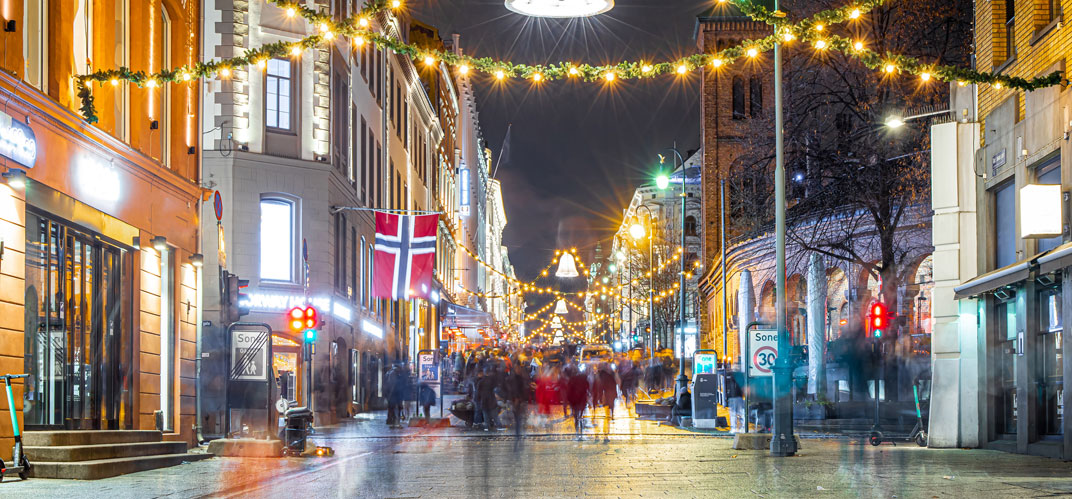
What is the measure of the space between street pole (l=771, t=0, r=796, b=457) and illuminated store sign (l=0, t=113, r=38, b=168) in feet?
35.7

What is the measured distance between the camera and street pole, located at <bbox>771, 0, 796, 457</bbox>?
19656mm

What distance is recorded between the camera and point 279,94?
3312 cm

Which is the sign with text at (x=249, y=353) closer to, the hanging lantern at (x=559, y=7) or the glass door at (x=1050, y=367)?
the glass door at (x=1050, y=367)

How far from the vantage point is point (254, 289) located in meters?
32.0

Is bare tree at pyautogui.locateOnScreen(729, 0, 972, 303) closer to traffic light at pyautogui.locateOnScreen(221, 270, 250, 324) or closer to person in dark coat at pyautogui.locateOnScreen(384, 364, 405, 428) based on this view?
person in dark coat at pyautogui.locateOnScreen(384, 364, 405, 428)

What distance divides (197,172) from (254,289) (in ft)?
29.5

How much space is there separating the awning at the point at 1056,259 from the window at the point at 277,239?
20.4 m

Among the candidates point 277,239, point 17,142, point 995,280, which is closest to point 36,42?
point 17,142

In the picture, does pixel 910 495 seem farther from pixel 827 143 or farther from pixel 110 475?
pixel 827 143

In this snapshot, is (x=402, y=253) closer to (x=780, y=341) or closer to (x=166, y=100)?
(x=166, y=100)

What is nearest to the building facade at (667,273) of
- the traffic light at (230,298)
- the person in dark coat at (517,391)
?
the person in dark coat at (517,391)

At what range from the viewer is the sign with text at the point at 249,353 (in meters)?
23.1

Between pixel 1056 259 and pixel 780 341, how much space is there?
A: 5.28 m

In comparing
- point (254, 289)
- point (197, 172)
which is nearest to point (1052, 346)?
point (197, 172)
